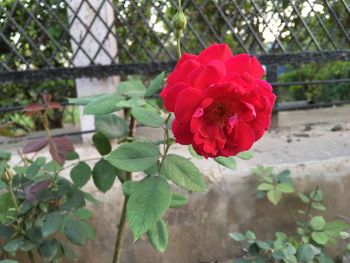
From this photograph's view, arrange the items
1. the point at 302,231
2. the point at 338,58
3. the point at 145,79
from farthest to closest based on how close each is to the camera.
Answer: the point at 145,79 → the point at 338,58 → the point at 302,231

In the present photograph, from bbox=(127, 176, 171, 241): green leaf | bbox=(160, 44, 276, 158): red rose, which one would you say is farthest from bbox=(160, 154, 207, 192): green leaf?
bbox=(160, 44, 276, 158): red rose

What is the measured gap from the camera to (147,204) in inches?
26.0

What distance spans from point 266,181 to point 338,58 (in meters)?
0.88

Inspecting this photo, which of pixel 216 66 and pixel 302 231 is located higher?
pixel 216 66

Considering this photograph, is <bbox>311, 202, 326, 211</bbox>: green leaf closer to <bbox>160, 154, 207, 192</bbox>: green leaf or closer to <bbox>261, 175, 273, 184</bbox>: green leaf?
<bbox>261, 175, 273, 184</bbox>: green leaf

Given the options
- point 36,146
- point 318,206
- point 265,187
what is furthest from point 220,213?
point 36,146

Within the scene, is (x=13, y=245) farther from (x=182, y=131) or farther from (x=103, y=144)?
(x=182, y=131)

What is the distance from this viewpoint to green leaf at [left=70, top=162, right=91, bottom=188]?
0.96m

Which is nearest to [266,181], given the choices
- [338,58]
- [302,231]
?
[302,231]

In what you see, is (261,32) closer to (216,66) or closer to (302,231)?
(302,231)

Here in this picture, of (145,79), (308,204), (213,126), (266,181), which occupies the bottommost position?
(145,79)

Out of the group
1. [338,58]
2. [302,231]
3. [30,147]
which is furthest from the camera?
[338,58]

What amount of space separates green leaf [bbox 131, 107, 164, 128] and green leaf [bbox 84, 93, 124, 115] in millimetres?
39

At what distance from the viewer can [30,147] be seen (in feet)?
3.05
